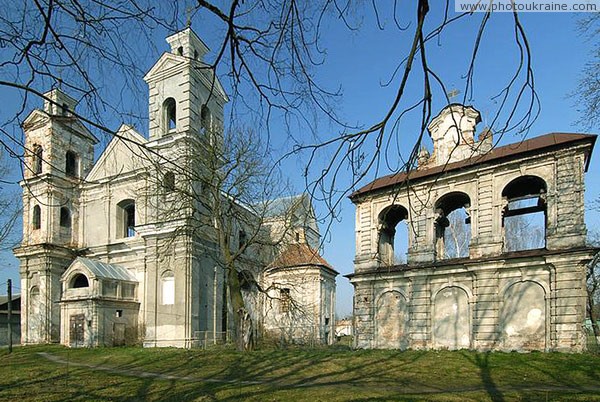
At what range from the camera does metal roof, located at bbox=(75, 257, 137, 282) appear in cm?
2672

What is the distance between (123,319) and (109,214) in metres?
8.29

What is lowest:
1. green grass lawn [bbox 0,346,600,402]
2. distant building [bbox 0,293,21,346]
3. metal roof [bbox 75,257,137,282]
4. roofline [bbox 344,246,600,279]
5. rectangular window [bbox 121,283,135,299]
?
distant building [bbox 0,293,21,346]

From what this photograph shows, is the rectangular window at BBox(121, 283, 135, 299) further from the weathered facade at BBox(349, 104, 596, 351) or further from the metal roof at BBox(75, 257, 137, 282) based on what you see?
the weathered facade at BBox(349, 104, 596, 351)

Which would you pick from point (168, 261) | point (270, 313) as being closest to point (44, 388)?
point (168, 261)

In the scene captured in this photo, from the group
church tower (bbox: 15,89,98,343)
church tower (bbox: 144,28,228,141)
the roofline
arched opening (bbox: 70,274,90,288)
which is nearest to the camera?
the roofline

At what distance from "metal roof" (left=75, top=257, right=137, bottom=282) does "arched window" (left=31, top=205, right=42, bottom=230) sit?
8.30m

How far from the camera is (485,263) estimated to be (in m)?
20.7

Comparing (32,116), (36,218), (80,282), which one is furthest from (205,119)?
(36,218)

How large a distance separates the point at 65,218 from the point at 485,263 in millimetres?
29778

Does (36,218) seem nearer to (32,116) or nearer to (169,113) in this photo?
(169,113)

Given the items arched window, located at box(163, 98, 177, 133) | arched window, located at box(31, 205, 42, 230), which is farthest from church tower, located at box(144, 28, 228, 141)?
arched window, located at box(31, 205, 42, 230)

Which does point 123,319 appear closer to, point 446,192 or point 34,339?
point 34,339

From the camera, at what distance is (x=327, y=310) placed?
36250 mm

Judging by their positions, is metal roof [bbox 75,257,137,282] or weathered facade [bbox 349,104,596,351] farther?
metal roof [bbox 75,257,137,282]
